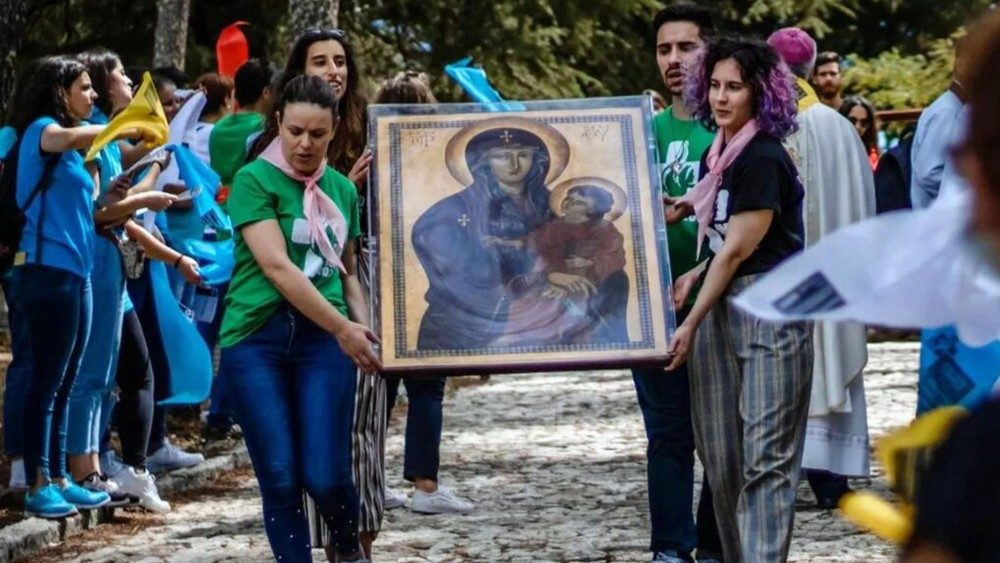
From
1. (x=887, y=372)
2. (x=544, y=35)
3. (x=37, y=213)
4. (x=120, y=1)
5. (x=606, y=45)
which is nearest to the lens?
(x=37, y=213)

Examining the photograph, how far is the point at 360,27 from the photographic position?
21.9 metres

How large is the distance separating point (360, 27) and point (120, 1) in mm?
2598

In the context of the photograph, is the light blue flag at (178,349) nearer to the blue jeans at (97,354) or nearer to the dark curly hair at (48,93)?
the blue jeans at (97,354)

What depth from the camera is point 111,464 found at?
9508mm

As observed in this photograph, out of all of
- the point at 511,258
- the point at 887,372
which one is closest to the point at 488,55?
the point at 887,372

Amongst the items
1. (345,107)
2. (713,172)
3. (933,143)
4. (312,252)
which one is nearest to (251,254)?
(312,252)

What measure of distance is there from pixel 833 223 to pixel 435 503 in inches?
86.7

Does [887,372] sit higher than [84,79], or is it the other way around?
[84,79]

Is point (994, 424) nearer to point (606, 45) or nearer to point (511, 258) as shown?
point (511, 258)

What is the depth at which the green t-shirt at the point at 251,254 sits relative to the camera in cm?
641

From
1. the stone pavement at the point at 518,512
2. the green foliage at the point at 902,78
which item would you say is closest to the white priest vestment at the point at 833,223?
the stone pavement at the point at 518,512

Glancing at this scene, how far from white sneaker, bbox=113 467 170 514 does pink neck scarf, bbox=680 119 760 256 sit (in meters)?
3.57

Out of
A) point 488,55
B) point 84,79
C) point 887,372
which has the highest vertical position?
point 488,55

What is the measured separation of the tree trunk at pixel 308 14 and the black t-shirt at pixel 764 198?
27.9 feet
